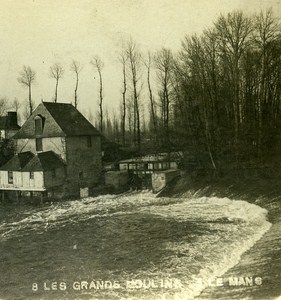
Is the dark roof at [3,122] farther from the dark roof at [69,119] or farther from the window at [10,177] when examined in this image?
the window at [10,177]

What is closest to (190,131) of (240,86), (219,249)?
(240,86)

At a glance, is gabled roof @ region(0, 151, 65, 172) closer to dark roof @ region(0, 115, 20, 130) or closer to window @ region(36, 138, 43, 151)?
window @ region(36, 138, 43, 151)

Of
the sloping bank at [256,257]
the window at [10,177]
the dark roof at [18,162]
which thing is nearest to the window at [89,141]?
the dark roof at [18,162]

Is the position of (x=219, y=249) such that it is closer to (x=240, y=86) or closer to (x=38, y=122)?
(x=240, y=86)

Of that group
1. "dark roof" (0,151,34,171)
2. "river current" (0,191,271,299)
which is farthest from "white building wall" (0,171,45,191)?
"river current" (0,191,271,299)

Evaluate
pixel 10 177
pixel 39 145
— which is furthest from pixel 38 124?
pixel 10 177

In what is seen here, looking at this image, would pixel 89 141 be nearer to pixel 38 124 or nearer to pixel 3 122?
pixel 38 124
